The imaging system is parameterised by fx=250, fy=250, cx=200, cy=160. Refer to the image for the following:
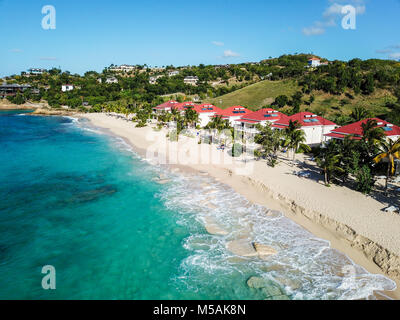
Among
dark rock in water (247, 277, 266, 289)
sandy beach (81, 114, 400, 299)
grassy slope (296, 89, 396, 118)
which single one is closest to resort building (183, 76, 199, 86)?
grassy slope (296, 89, 396, 118)

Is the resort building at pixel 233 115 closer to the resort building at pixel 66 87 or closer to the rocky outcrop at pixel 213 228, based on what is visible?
the rocky outcrop at pixel 213 228

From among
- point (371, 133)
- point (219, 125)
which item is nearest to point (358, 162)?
point (371, 133)

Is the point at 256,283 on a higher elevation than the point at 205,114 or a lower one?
lower

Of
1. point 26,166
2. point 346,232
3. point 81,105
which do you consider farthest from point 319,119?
point 81,105

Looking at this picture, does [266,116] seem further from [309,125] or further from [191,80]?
[191,80]
